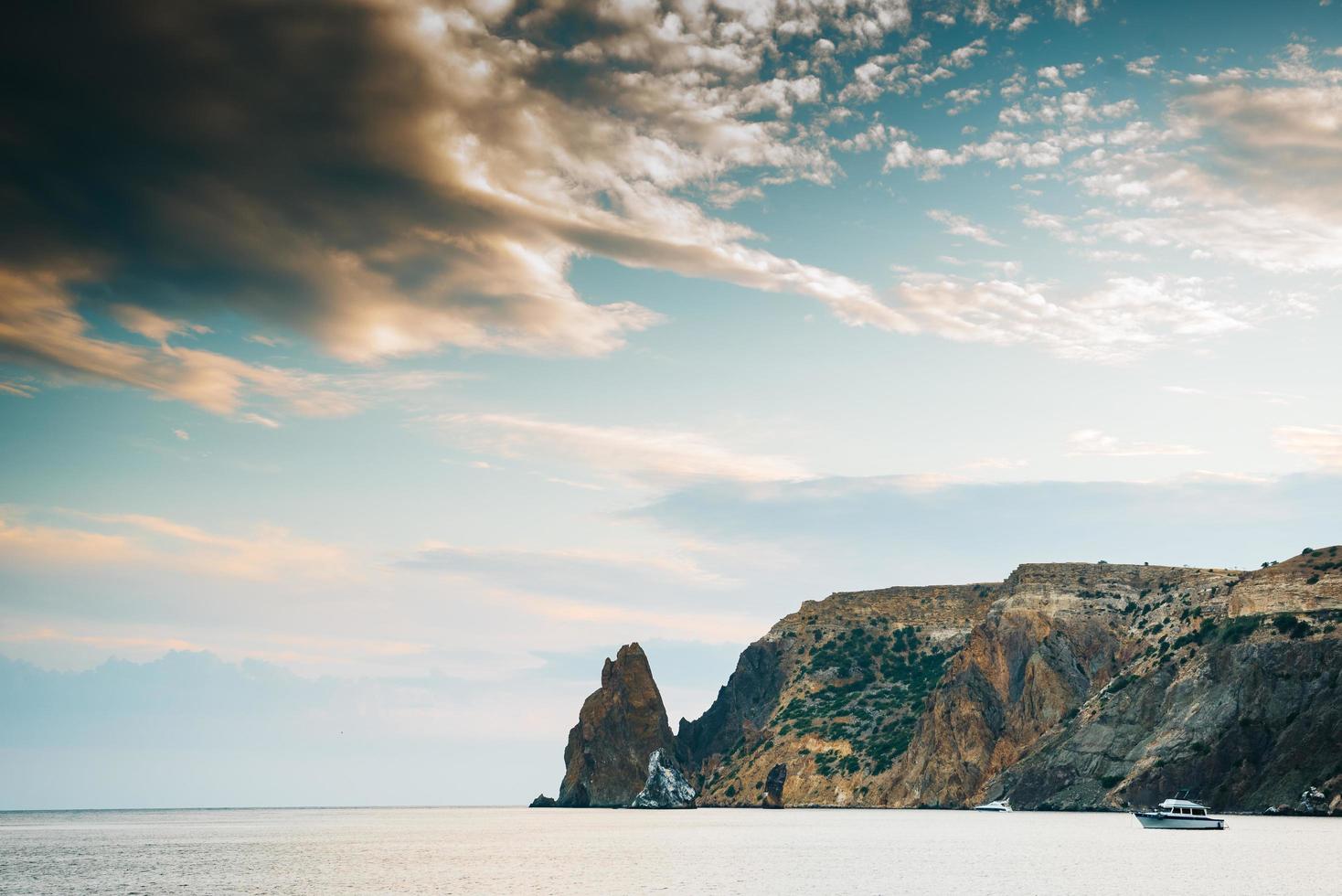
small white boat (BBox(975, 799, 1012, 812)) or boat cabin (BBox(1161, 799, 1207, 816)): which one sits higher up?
boat cabin (BBox(1161, 799, 1207, 816))

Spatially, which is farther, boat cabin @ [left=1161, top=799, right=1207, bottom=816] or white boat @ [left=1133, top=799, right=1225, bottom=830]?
boat cabin @ [left=1161, top=799, right=1207, bottom=816]

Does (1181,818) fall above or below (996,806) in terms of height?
above

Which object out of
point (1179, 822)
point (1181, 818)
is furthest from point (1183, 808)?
point (1179, 822)

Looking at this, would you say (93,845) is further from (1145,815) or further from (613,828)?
(1145,815)

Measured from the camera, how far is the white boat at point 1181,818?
128m

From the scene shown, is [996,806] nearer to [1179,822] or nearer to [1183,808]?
[1183,808]

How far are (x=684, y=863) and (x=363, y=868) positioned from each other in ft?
92.6

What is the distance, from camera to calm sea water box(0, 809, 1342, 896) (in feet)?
259

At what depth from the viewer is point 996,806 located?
18662cm

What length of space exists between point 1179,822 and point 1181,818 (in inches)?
27.5

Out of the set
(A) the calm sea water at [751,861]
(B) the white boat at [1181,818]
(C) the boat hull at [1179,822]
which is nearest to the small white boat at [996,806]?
(A) the calm sea water at [751,861]

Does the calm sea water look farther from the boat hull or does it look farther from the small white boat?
the small white boat

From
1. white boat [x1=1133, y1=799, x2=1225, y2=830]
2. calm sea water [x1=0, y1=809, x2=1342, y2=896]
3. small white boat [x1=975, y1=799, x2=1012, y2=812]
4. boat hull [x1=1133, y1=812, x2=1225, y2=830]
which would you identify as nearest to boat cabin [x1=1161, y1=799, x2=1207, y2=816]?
white boat [x1=1133, y1=799, x2=1225, y2=830]

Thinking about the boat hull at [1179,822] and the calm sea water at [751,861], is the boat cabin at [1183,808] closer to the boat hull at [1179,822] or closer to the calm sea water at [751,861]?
the boat hull at [1179,822]
